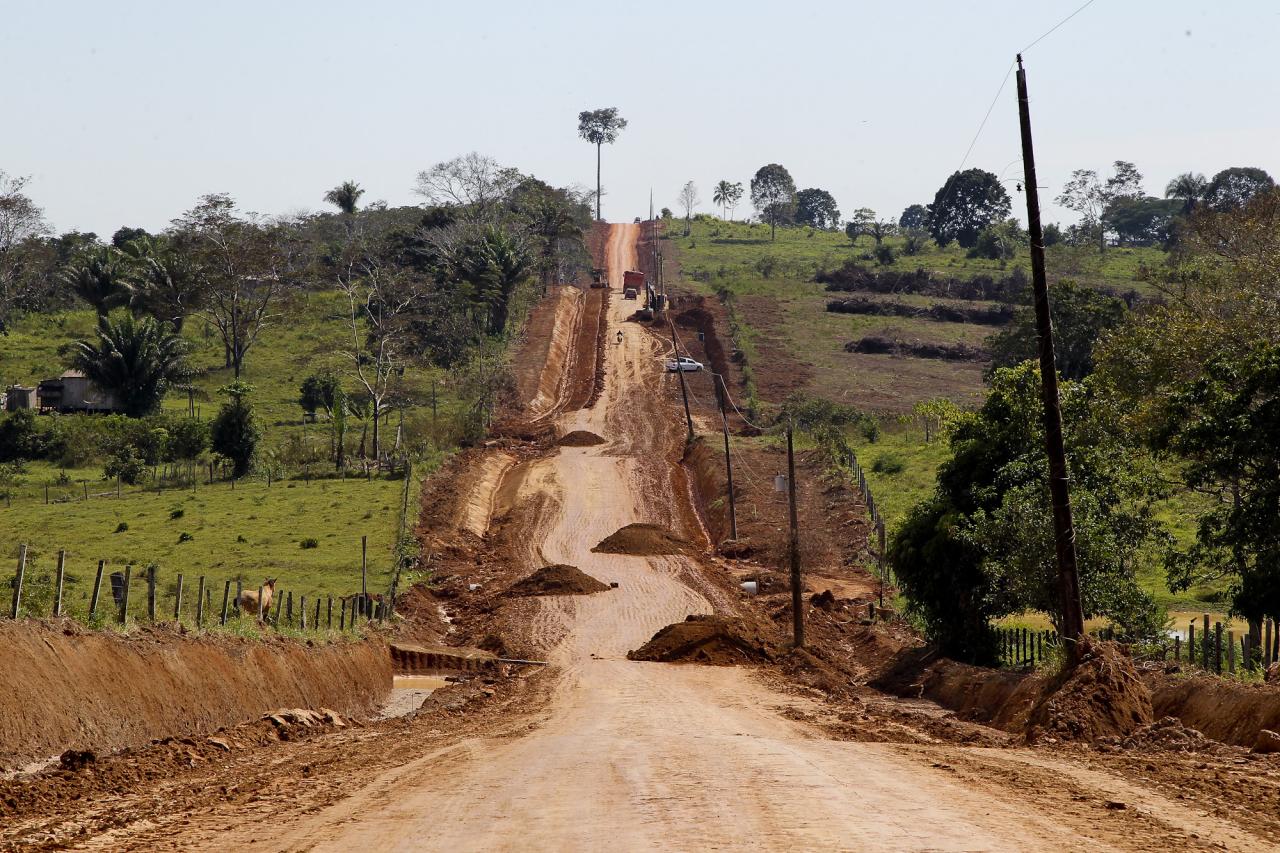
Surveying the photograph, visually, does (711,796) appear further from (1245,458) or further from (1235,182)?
(1235,182)

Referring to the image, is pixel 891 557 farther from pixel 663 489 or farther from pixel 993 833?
pixel 663 489

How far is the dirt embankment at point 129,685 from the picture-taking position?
56.2ft

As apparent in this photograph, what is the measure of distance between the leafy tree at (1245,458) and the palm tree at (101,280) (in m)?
80.8

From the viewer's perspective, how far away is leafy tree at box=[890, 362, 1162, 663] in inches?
1093

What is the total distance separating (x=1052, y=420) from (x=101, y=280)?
83.4m

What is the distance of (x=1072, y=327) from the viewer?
79.8 meters

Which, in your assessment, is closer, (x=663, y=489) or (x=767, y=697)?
(x=767, y=697)

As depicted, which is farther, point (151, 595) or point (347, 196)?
point (347, 196)

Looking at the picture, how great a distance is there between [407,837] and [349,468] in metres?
60.3

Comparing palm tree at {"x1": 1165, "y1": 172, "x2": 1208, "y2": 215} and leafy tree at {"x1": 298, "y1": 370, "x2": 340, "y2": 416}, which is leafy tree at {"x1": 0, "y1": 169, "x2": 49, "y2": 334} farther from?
palm tree at {"x1": 1165, "y1": 172, "x2": 1208, "y2": 215}

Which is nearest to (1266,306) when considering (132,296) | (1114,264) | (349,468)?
(349,468)

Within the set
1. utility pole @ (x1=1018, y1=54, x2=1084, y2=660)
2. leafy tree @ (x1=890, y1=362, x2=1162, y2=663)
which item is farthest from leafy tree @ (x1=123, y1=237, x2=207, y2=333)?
utility pole @ (x1=1018, y1=54, x2=1084, y2=660)

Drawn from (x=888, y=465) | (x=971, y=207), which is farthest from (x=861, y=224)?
(x=888, y=465)

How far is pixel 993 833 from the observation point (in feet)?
39.7
